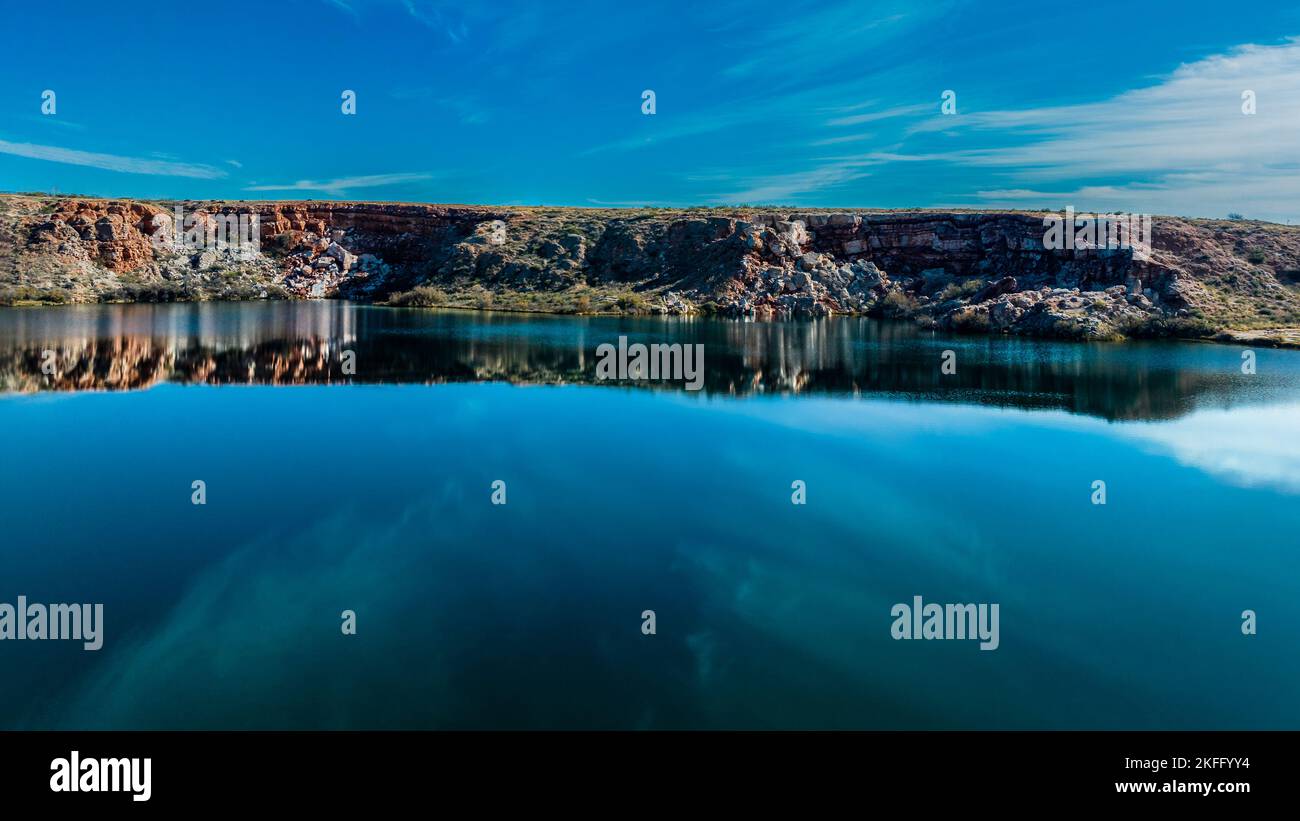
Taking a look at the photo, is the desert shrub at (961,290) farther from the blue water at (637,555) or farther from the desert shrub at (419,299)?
the desert shrub at (419,299)

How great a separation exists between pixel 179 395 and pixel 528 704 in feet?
62.3

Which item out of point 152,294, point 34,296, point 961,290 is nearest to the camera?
point 34,296

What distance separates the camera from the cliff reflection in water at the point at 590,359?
979 inches

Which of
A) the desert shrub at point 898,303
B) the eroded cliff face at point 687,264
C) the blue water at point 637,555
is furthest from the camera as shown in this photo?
the desert shrub at point 898,303

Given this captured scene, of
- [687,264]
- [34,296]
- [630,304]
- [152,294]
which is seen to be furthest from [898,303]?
[34,296]

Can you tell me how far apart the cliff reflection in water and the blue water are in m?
1.14

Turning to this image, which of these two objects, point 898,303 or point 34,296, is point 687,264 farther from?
point 34,296

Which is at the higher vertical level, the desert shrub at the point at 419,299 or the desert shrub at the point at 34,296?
the desert shrub at the point at 419,299

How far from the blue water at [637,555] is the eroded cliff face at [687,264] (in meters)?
28.5

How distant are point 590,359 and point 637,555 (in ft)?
69.2

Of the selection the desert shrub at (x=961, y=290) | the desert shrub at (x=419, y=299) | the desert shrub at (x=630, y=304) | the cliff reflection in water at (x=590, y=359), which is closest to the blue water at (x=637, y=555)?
the cliff reflection in water at (x=590, y=359)

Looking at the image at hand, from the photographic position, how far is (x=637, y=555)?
1095cm

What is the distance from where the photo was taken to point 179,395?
2191 cm

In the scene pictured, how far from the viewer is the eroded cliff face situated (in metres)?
48.6
